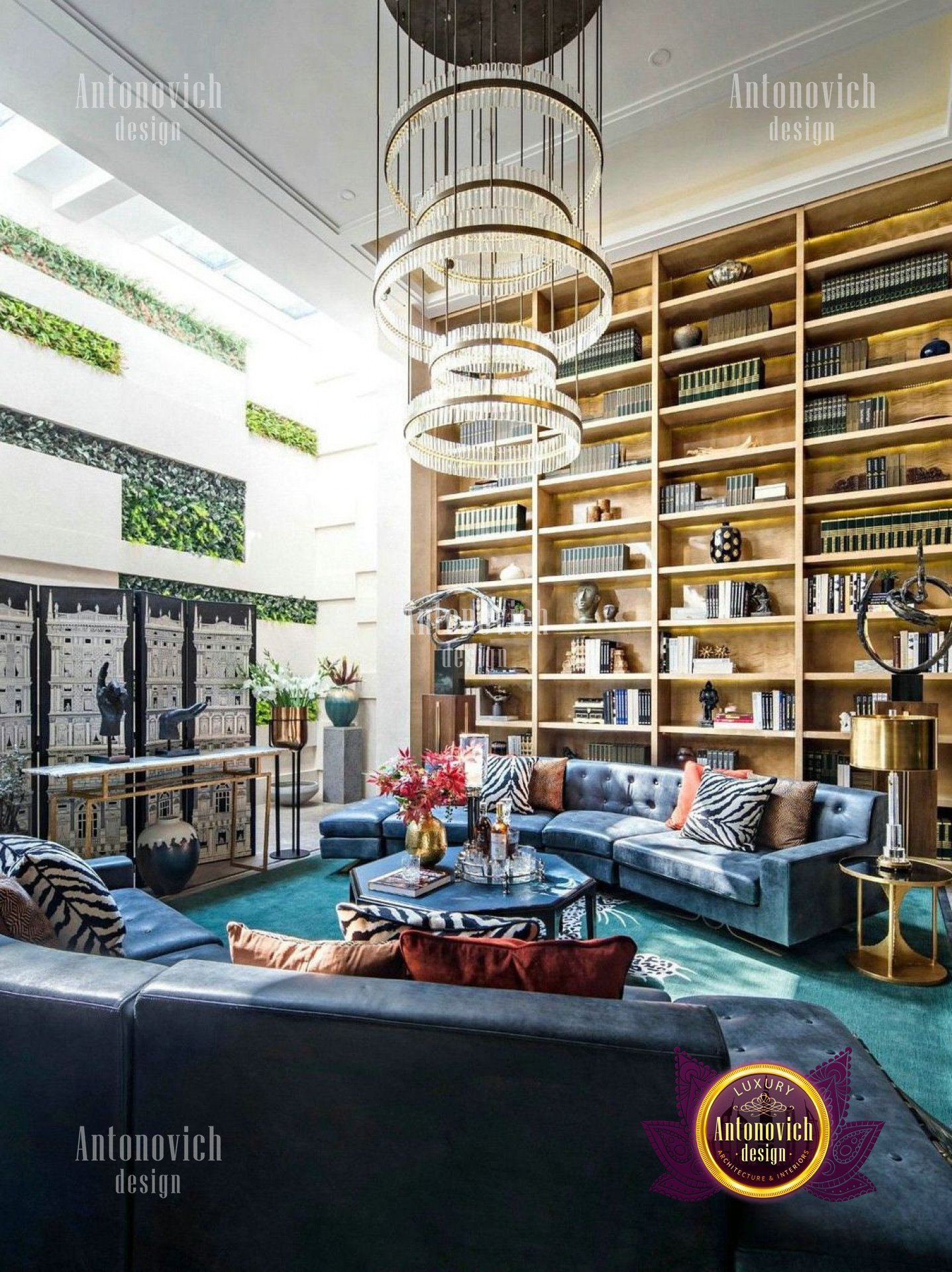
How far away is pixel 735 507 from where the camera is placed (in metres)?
4.63

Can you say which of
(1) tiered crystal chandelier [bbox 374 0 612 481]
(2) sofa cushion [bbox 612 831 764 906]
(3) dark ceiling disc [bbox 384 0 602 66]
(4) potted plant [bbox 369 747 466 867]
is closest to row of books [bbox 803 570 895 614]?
(2) sofa cushion [bbox 612 831 764 906]

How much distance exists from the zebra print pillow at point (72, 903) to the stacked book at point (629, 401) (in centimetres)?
428

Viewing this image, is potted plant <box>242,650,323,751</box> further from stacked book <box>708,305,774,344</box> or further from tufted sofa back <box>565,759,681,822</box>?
stacked book <box>708,305,774,344</box>

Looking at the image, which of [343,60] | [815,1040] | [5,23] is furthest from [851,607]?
[5,23]

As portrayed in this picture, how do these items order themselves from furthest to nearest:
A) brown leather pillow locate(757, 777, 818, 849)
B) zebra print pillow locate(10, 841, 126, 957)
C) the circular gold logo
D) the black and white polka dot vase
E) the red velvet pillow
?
the black and white polka dot vase < brown leather pillow locate(757, 777, 818, 849) < zebra print pillow locate(10, 841, 126, 957) < the red velvet pillow < the circular gold logo

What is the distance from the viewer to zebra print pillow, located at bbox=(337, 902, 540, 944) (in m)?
1.44

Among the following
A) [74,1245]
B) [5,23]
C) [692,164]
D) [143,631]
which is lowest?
[74,1245]

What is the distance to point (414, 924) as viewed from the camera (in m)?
1.49

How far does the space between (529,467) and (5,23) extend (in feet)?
9.02

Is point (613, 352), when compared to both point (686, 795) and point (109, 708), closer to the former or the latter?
point (686, 795)

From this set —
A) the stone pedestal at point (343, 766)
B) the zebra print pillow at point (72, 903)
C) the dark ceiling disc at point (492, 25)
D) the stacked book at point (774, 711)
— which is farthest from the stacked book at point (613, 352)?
the zebra print pillow at point (72, 903)

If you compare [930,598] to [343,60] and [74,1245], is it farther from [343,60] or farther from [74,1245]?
[74,1245]

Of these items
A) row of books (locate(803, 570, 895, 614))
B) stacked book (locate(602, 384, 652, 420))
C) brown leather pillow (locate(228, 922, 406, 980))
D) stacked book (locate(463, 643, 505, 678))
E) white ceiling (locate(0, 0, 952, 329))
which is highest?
white ceiling (locate(0, 0, 952, 329))

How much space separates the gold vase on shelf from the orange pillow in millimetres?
1437
